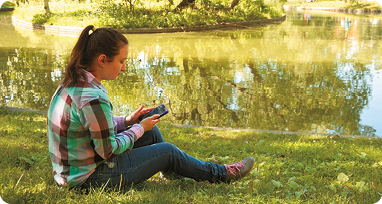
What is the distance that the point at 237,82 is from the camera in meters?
8.99

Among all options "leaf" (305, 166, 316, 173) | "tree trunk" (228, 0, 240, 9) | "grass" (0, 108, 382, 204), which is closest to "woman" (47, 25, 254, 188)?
"grass" (0, 108, 382, 204)

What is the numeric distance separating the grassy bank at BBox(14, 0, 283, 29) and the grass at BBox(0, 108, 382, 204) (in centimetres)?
1552

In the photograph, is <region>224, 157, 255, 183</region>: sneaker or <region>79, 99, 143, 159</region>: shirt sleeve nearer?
<region>79, 99, 143, 159</region>: shirt sleeve

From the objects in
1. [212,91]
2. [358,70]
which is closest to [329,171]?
[212,91]

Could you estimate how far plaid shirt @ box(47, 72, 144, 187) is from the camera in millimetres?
2047

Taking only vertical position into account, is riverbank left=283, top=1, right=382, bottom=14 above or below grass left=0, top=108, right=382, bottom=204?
above

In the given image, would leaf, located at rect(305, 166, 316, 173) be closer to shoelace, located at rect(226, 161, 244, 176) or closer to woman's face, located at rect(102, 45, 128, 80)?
shoelace, located at rect(226, 161, 244, 176)

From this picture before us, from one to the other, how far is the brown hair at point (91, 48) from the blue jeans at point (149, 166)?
0.68 meters

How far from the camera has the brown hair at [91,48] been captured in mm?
2150

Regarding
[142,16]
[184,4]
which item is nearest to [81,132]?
[142,16]

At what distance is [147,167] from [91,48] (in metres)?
0.97

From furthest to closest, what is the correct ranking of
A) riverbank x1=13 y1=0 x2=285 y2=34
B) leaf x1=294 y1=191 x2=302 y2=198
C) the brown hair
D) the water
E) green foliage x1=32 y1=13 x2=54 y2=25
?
green foliage x1=32 y1=13 x2=54 y2=25 < riverbank x1=13 y1=0 x2=285 y2=34 < the water < leaf x1=294 y1=191 x2=302 y2=198 < the brown hair

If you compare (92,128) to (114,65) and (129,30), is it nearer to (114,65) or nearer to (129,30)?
(114,65)

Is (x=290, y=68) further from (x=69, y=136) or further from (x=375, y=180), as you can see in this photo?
(x=69, y=136)
